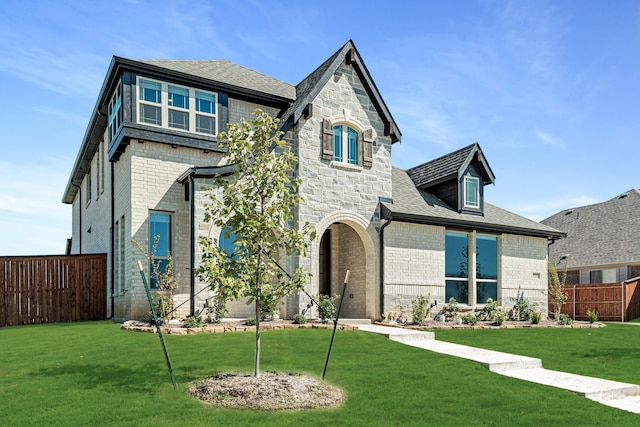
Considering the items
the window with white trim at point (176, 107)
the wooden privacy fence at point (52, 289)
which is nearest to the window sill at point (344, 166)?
the window with white trim at point (176, 107)

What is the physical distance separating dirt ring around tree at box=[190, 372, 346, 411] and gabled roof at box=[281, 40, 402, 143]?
10689 millimetres

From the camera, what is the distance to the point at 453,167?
21.9 metres

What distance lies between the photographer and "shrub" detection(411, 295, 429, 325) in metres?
17.3

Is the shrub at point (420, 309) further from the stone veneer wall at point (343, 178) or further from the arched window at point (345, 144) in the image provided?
the arched window at point (345, 144)

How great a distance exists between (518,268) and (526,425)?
1647 cm

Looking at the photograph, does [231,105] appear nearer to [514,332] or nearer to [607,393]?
[514,332]

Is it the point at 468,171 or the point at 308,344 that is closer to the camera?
the point at 308,344

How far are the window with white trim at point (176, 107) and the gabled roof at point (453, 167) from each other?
32.4 ft

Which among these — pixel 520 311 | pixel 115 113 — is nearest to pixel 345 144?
pixel 115 113

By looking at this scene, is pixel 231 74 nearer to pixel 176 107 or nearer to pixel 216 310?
pixel 176 107

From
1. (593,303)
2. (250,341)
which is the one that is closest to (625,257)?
(593,303)

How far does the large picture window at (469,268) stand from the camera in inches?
807

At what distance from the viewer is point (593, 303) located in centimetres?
2722

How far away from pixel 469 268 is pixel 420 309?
436 cm
